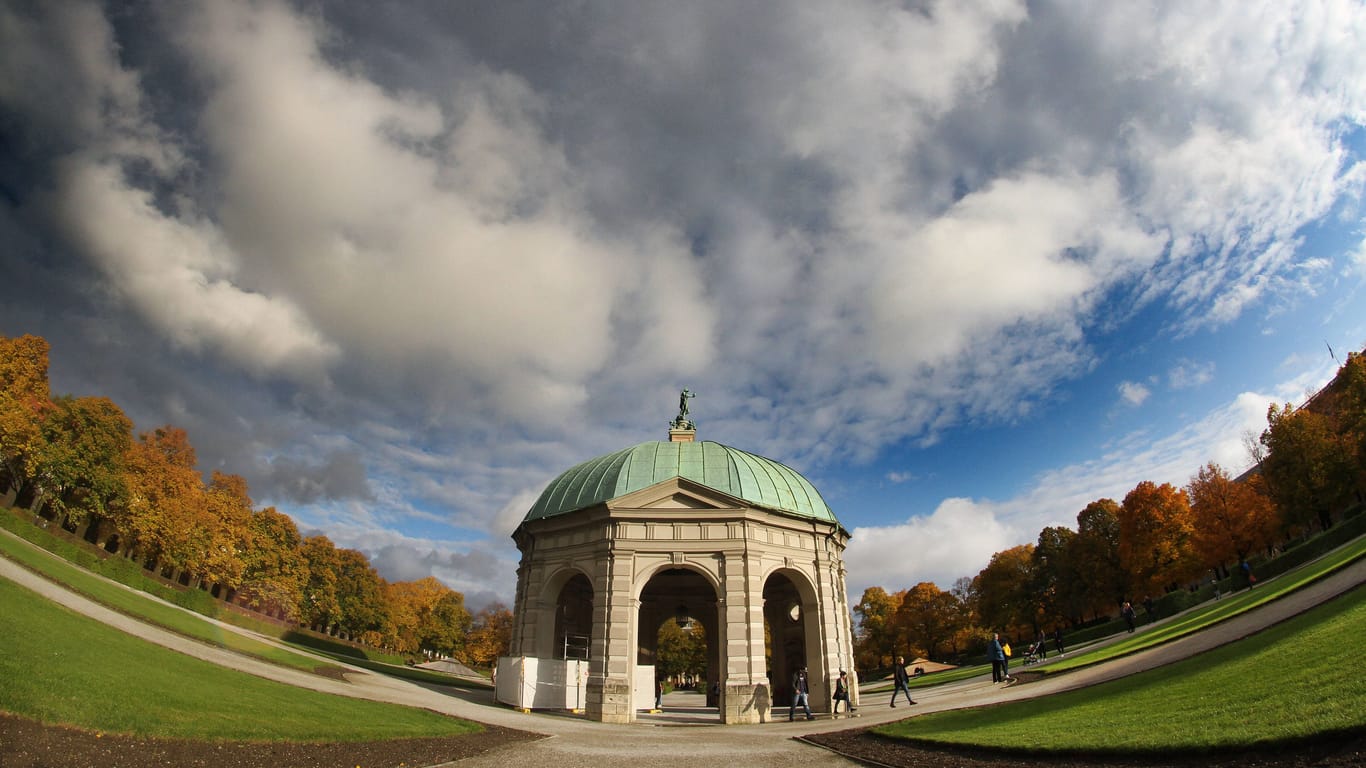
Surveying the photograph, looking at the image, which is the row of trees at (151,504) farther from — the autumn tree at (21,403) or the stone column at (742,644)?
the stone column at (742,644)

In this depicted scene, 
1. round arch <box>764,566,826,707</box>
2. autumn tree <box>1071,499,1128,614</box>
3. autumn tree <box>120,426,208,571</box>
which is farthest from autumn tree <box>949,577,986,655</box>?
autumn tree <box>120,426,208,571</box>

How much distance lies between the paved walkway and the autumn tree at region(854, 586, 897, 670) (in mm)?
60066

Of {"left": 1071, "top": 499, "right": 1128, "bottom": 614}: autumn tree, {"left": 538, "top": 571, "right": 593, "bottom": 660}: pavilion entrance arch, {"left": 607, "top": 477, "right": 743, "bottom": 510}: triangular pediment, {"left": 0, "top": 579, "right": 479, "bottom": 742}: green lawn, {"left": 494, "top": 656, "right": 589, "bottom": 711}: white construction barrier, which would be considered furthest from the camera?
{"left": 1071, "top": 499, "right": 1128, "bottom": 614}: autumn tree

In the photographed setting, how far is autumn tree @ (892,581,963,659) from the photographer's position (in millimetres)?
81062

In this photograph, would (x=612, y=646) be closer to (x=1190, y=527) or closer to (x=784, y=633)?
(x=784, y=633)

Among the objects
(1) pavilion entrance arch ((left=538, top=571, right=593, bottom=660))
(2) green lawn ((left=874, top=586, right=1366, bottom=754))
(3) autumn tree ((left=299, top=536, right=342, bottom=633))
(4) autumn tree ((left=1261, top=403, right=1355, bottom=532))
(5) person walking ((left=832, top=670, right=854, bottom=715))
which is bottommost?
(5) person walking ((left=832, top=670, right=854, bottom=715))

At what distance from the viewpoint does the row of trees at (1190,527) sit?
1998 inches

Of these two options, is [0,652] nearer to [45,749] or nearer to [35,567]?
[45,749]

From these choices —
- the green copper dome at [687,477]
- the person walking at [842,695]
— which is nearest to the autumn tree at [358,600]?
the green copper dome at [687,477]

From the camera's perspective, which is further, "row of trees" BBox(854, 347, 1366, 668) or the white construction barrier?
"row of trees" BBox(854, 347, 1366, 668)

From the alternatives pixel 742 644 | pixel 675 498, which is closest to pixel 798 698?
pixel 742 644

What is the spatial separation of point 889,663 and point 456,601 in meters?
70.1

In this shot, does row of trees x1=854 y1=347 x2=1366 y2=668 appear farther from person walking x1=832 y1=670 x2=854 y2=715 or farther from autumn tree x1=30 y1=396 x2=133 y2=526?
autumn tree x1=30 y1=396 x2=133 y2=526

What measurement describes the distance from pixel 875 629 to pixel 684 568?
217 feet
